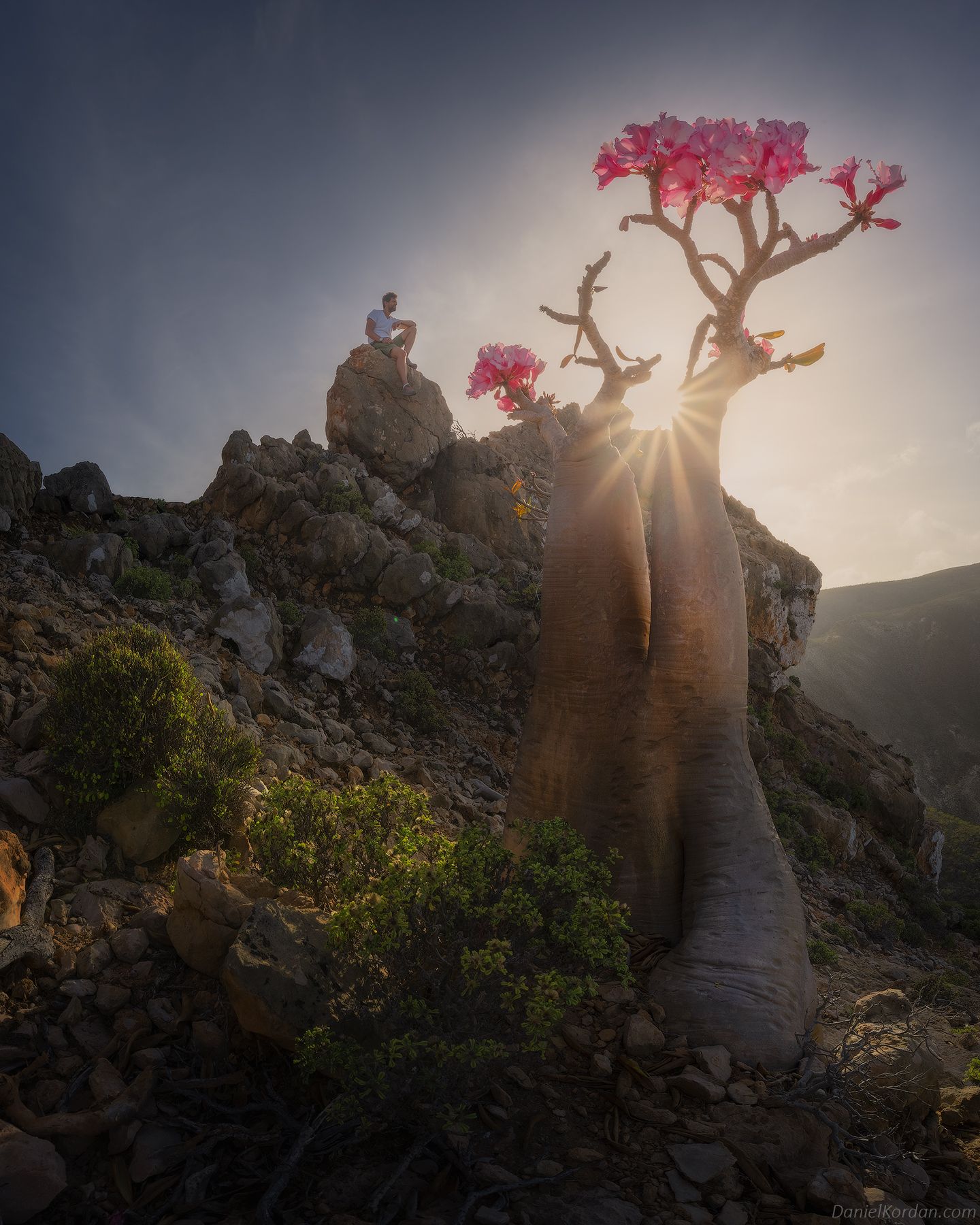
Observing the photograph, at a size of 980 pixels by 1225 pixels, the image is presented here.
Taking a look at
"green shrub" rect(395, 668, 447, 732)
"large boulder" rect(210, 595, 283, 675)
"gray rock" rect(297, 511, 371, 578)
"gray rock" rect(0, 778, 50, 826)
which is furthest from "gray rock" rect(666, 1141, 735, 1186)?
"gray rock" rect(297, 511, 371, 578)

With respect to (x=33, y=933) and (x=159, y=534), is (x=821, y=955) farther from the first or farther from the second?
(x=159, y=534)

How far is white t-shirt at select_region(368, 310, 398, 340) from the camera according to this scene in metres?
16.9

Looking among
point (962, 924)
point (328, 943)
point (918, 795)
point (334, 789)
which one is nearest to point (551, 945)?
point (328, 943)

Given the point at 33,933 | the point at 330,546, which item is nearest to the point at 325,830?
the point at 33,933

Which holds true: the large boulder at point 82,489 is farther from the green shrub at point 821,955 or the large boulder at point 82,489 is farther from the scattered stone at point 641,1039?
the green shrub at point 821,955

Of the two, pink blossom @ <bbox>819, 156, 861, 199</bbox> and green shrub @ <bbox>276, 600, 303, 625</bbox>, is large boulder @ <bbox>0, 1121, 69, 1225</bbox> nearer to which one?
pink blossom @ <bbox>819, 156, 861, 199</bbox>

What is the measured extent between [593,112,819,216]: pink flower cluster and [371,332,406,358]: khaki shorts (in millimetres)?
14305

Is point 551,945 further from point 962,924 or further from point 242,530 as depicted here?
point 962,924

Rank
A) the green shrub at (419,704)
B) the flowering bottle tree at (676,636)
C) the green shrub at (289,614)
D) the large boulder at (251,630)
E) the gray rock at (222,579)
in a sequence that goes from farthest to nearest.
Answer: the green shrub at (289,614) → the green shrub at (419,704) → the gray rock at (222,579) → the large boulder at (251,630) → the flowering bottle tree at (676,636)

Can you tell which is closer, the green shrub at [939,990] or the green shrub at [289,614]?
the green shrub at [939,990]

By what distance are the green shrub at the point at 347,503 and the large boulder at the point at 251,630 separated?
4.68 metres

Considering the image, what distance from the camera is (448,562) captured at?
50.3 feet

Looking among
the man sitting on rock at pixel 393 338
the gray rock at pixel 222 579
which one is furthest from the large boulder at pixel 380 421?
the gray rock at pixel 222 579

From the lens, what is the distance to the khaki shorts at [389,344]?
17562 mm
